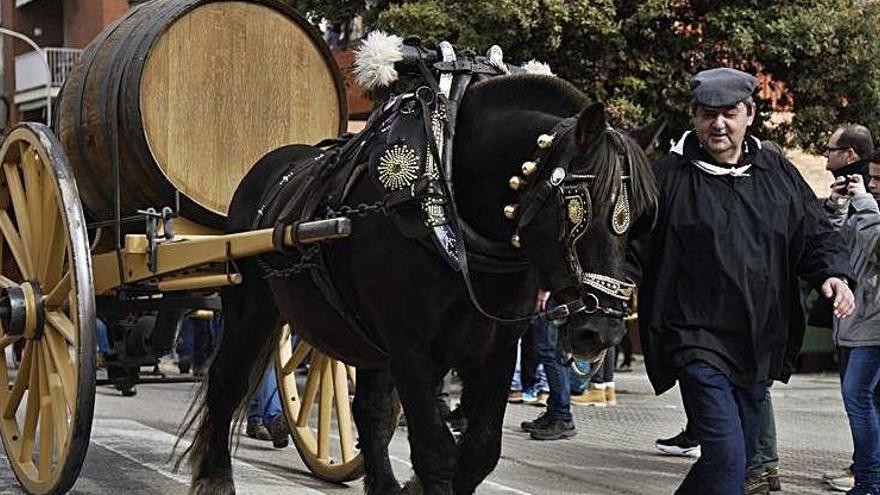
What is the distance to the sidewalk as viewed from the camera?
26.3 feet

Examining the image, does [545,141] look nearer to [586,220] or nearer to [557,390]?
[586,220]

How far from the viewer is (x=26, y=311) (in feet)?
21.6

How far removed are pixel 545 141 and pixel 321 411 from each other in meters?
3.41

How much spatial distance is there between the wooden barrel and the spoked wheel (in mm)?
1013

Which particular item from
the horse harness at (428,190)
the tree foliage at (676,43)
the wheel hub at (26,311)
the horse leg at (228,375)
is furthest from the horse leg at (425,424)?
the tree foliage at (676,43)

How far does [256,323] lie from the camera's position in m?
6.29

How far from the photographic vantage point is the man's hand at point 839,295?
4.75m

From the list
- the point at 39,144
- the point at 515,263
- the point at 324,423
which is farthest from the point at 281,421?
the point at 515,263

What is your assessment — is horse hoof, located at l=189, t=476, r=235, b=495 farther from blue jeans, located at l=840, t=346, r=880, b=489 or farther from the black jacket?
blue jeans, located at l=840, t=346, r=880, b=489

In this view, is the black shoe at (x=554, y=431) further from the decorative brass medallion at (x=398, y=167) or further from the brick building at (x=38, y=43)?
the brick building at (x=38, y=43)

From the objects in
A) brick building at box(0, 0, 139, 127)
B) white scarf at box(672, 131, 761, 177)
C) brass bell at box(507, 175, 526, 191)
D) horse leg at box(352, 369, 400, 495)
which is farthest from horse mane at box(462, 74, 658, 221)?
brick building at box(0, 0, 139, 127)

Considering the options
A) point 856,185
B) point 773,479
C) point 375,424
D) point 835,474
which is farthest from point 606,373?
point 375,424

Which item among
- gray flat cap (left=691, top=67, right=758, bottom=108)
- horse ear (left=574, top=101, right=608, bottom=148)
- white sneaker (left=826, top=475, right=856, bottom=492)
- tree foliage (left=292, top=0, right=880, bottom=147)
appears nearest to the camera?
horse ear (left=574, top=101, right=608, bottom=148)

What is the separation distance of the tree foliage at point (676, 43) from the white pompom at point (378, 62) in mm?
7400
